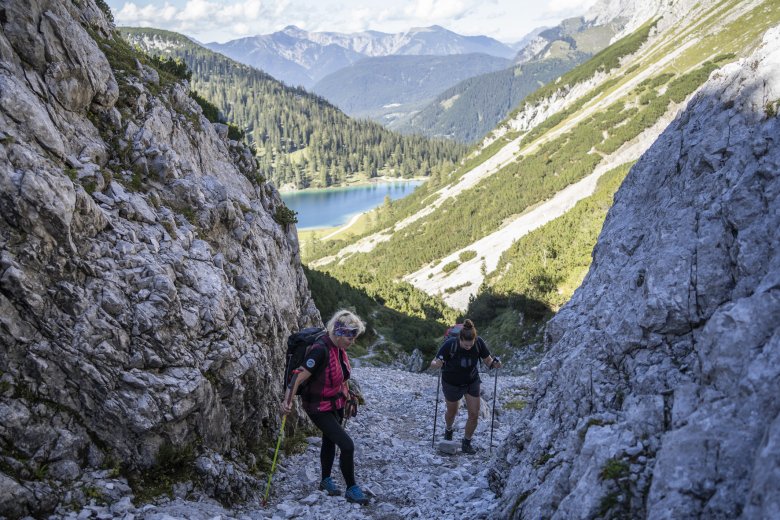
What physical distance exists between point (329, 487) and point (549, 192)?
73103mm

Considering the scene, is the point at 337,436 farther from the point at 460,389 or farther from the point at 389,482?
the point at 460,389

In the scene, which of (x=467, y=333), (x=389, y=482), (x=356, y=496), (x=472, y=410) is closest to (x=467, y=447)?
(x=472, y=410)

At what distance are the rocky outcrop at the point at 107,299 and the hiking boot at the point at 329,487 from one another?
1.33 m

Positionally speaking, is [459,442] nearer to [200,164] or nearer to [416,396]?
[416,396]

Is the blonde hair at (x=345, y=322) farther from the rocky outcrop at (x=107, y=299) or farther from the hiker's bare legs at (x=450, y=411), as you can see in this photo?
the hiker's bare legs at (x=450, y=411)

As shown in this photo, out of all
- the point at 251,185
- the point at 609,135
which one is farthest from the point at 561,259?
the point at 609,135

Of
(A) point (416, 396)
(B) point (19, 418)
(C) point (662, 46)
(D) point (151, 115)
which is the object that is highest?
(C) point (662, 46)

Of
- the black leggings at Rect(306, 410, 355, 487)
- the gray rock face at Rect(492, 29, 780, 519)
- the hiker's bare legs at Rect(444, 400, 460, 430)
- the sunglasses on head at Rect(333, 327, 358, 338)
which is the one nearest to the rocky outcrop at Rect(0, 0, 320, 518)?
the black leggings at Rect(306, 410, 355, 487)

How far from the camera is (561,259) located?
3562 centimetres

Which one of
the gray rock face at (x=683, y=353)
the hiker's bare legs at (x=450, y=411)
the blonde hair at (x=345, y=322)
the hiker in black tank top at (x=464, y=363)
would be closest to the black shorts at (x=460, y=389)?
the hiker in black tank top at (x=464, y=363)

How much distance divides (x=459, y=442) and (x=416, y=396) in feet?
28.0

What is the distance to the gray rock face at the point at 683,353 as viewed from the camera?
4340 mm

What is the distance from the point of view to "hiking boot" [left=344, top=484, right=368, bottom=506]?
8.65 metres

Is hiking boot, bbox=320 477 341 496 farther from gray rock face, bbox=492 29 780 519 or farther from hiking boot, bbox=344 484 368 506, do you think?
gray rock face, bbox=492 29 780 519
